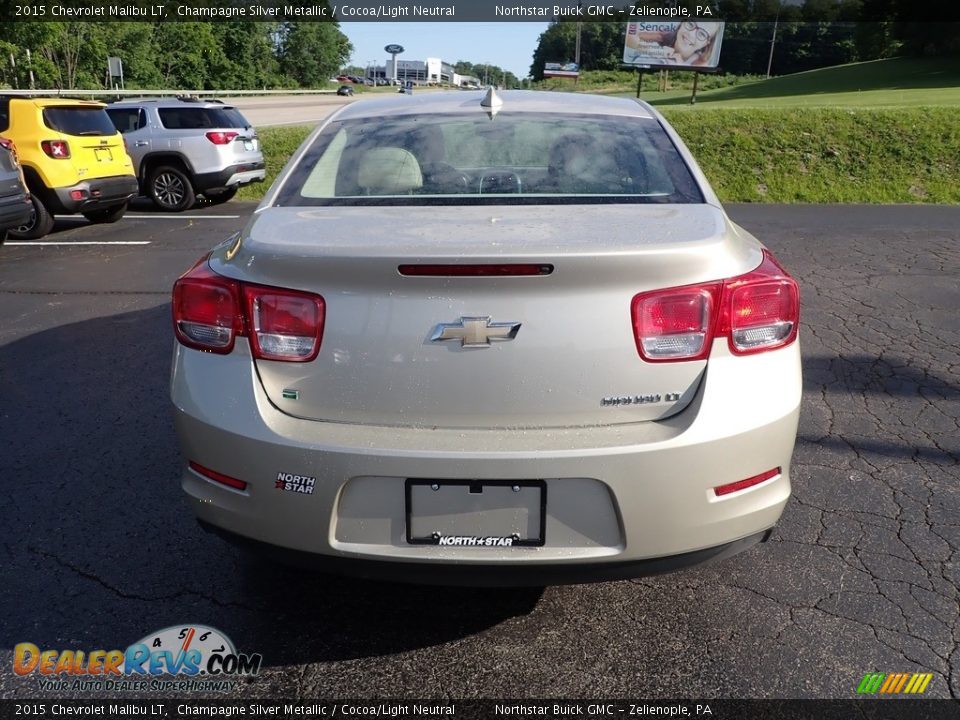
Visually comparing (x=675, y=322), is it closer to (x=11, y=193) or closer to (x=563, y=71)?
(x=11, y=193)

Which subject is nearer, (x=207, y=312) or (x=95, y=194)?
(x=207, y=312)

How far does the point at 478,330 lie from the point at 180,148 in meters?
12.0

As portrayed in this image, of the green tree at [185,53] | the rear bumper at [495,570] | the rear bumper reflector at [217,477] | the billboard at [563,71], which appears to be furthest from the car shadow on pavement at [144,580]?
the billboard at [563,71]

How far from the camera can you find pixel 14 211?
858 cm

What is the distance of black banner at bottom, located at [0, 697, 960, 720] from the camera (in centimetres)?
219

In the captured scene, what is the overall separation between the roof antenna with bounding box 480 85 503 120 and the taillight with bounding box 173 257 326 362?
144 centimetres

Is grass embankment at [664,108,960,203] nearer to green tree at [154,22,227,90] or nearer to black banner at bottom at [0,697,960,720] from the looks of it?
black banner at bottom at [0,697,960,720]

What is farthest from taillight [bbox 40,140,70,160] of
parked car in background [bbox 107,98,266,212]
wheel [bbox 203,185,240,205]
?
wheel [bbox 203,185,240,205]

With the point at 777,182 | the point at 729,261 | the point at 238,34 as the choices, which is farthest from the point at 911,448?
the point at 238,34

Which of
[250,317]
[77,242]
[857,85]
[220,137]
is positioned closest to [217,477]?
[250,317]

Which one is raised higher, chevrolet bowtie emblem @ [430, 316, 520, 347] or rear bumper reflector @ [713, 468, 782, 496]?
chevrolet bowtie emblem @ [430, 316, 520, 347]

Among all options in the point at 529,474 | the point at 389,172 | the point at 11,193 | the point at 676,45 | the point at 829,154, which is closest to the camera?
the point at 529,474

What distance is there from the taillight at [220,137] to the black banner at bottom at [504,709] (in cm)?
1168

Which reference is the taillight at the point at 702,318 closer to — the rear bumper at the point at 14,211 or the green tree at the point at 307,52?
the rear bumper at the point at 14,211
